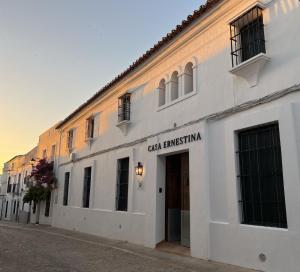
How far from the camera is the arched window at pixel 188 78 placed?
28.8ft

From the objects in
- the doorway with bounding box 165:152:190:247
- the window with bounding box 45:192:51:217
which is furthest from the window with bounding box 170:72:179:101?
the window with bounding box 45:192:51:217

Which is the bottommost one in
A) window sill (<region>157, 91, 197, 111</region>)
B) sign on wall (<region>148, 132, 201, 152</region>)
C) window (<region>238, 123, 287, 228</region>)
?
window (<region>238, 123, 287, 228</region>)

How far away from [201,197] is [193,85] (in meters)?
2.92

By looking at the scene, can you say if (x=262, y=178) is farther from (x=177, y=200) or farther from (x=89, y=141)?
(x=89, y=141)

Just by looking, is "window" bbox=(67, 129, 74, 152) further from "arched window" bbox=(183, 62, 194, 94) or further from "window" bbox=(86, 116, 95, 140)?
"arched window" bbox=(183, 62, 194, 94)

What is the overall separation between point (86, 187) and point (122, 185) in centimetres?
355

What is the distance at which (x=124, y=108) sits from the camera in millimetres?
11836

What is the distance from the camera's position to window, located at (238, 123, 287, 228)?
233 inches

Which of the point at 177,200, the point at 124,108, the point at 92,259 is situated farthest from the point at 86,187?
the point at 92,259

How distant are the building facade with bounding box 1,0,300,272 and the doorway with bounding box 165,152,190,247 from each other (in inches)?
1.2

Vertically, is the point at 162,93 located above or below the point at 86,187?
above

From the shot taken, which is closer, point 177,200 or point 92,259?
point 92,259

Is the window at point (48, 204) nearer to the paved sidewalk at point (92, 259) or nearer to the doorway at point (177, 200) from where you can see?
the paved sidewalk at point (92, 259)

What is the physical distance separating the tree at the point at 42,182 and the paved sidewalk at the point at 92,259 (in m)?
7.82
